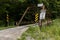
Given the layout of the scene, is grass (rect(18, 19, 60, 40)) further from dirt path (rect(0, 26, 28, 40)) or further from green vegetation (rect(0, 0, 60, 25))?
green vegetation (rect(0, 0, 60, 25))

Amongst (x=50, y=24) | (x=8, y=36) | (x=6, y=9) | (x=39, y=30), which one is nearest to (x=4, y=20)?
(x=6, y=9)

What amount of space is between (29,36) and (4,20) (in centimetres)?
412

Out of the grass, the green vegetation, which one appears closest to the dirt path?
the grass

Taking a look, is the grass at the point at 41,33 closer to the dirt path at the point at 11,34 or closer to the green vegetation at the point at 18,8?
the dirt path at the point at 11,34

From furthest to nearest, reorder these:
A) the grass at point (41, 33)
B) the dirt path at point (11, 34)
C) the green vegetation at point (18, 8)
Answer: the green vegetation at point (18, 8) → the grass at point (41, 33) → the dirt path at point (11, 34)

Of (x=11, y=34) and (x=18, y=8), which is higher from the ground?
(x=11, y=34)

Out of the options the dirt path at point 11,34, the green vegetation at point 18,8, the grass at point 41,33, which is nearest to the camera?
the dirt path at point 11,34

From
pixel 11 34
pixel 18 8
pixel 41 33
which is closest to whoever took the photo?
pixel 11 34

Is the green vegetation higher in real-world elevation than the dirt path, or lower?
lower

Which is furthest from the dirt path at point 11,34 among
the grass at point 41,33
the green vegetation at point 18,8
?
the green vegetation at point 18,8

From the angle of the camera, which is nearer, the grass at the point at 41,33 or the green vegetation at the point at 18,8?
the grass at the point at 41,33

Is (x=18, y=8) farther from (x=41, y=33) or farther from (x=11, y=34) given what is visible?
(x=11, y=34)

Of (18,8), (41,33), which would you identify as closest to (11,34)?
(41,33)

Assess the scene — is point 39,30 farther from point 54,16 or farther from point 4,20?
point 54,16
